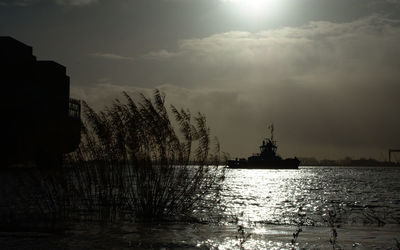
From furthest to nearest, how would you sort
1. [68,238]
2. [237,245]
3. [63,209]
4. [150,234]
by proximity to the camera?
[63,209] < [150,234] < [68,238] < [237,245]

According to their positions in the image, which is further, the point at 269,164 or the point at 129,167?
the point at 269,164

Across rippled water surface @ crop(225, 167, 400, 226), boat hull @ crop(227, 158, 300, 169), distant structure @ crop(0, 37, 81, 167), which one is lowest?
rippled water surface @ crop(225, 167, 400, 226)

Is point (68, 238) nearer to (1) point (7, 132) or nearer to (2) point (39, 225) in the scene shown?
(2) point (39, 225)

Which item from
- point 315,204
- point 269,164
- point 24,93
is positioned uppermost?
point 24,93

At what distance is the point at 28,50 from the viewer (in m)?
92.5

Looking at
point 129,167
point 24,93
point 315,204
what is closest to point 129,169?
point 129,167

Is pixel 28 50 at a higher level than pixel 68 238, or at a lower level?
higher

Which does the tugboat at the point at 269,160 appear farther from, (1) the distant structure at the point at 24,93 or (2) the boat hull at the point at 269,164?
(1) the distant structure at the point at 24,93

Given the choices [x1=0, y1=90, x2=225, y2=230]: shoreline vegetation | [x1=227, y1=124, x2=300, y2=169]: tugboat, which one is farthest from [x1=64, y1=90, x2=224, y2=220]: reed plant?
[x1=227, y1=124, x2=300, y2=169]: tugboat

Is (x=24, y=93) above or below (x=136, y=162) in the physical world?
above

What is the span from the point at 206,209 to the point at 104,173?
10703 mm

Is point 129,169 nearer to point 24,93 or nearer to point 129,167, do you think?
point 129,167

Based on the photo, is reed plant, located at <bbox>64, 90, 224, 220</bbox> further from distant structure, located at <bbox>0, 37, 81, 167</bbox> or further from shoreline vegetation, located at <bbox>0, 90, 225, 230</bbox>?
distant structure, located at <bbox>0, 37, 81, 167</bbox>

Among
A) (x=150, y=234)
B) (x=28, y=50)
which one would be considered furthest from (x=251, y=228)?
(x=28, y=50)
